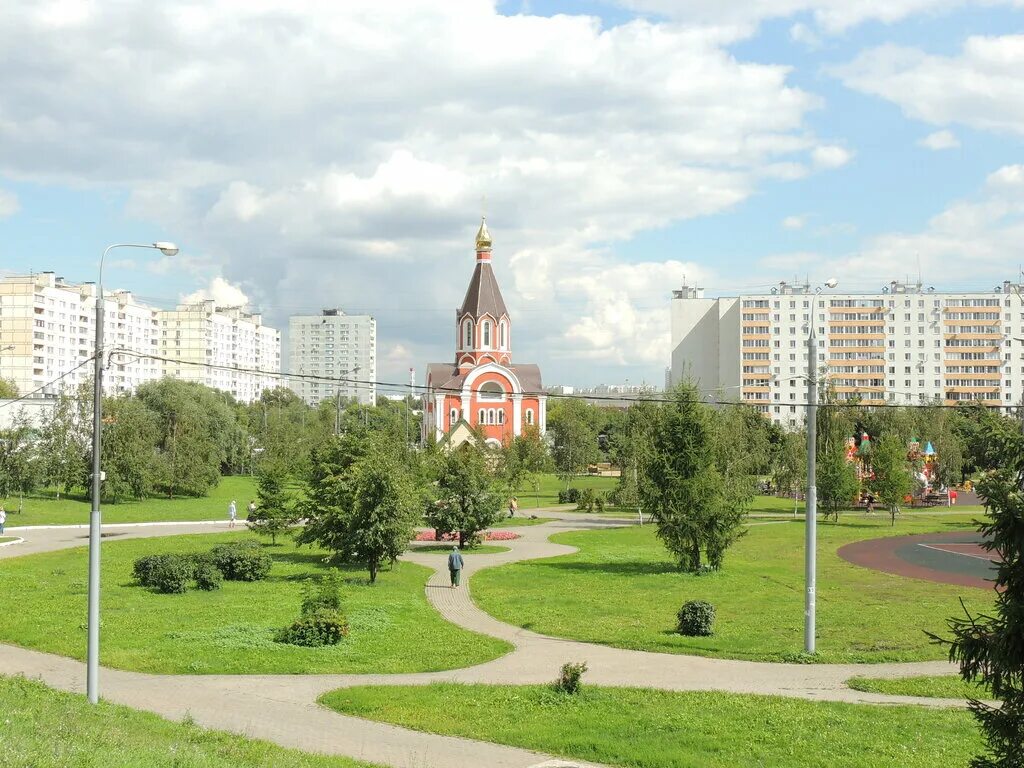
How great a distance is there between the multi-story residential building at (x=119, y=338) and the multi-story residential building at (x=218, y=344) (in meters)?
0.14

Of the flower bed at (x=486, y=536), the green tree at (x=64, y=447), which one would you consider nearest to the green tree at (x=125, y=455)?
the green tree at (x=64, y=447)

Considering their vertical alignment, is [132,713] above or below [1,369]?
below

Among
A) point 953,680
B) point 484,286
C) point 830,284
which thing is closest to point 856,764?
point 953,680

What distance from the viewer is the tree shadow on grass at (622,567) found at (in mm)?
30312

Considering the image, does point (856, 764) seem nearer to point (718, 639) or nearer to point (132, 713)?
point (718, 639)

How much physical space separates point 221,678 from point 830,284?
A: 43.4ft

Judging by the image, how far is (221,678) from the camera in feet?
53.7

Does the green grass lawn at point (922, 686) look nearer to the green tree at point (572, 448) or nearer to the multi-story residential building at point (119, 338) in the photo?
the multi-story residential building at point (119, 338)

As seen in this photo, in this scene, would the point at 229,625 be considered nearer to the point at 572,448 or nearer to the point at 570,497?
the point at 570,497

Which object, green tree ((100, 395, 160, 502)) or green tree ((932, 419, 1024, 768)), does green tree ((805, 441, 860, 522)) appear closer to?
green tree ((100, 395, 160, 502))

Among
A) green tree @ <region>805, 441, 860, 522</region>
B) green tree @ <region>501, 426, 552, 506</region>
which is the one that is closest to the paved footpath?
green tree @ <region>805, 441, 860, 522</region>

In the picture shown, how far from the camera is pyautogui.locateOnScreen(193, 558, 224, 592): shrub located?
2558 centimetres

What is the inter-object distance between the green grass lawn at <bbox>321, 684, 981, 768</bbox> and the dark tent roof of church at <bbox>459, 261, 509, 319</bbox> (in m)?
66.3

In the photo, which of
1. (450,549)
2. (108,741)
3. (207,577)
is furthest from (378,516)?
(108,741)
